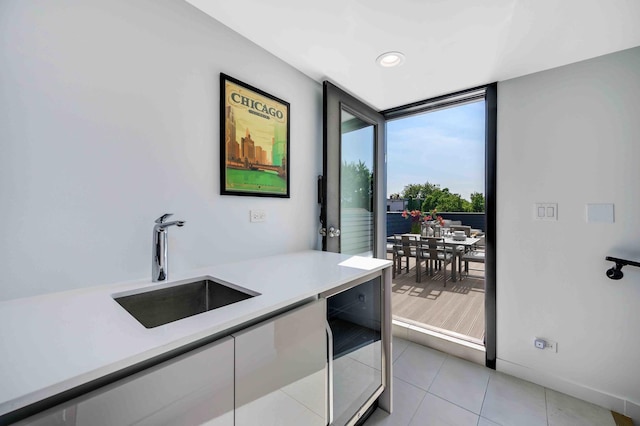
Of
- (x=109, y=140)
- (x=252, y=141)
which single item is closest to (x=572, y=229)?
(x=252, y=141)

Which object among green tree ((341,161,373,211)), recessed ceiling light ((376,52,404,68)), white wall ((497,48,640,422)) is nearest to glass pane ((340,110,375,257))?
green tree ((341,161,373,211))

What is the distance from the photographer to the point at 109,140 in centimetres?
105

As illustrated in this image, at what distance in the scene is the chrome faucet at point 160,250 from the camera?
42.5 inches

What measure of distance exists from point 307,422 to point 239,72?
69.9 inches

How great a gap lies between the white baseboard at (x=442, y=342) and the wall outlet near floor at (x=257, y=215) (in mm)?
1662

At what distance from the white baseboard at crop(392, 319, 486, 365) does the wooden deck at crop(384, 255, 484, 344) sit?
8 centimetres

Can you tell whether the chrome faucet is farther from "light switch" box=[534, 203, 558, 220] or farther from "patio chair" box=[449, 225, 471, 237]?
"patio chair" box=[449, 225, 471, 237]

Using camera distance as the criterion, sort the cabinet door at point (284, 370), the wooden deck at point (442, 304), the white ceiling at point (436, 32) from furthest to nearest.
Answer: the wooden deck at point (442, 304) → the white ceiling at point (436, 32) → the cabinet door at point (284, 370)

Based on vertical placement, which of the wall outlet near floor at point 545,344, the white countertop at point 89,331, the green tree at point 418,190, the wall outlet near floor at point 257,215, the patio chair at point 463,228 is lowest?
the wall outlet near floor at point 545,344

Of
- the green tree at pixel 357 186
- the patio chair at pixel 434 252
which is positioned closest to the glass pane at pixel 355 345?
the green tree at pixel 357 186

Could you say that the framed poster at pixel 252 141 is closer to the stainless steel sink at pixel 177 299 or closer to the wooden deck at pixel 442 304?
the stainless steel sink at pixel 177 299

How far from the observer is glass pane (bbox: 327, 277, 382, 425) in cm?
128

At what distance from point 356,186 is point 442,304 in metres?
1.75

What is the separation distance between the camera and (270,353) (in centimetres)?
88
